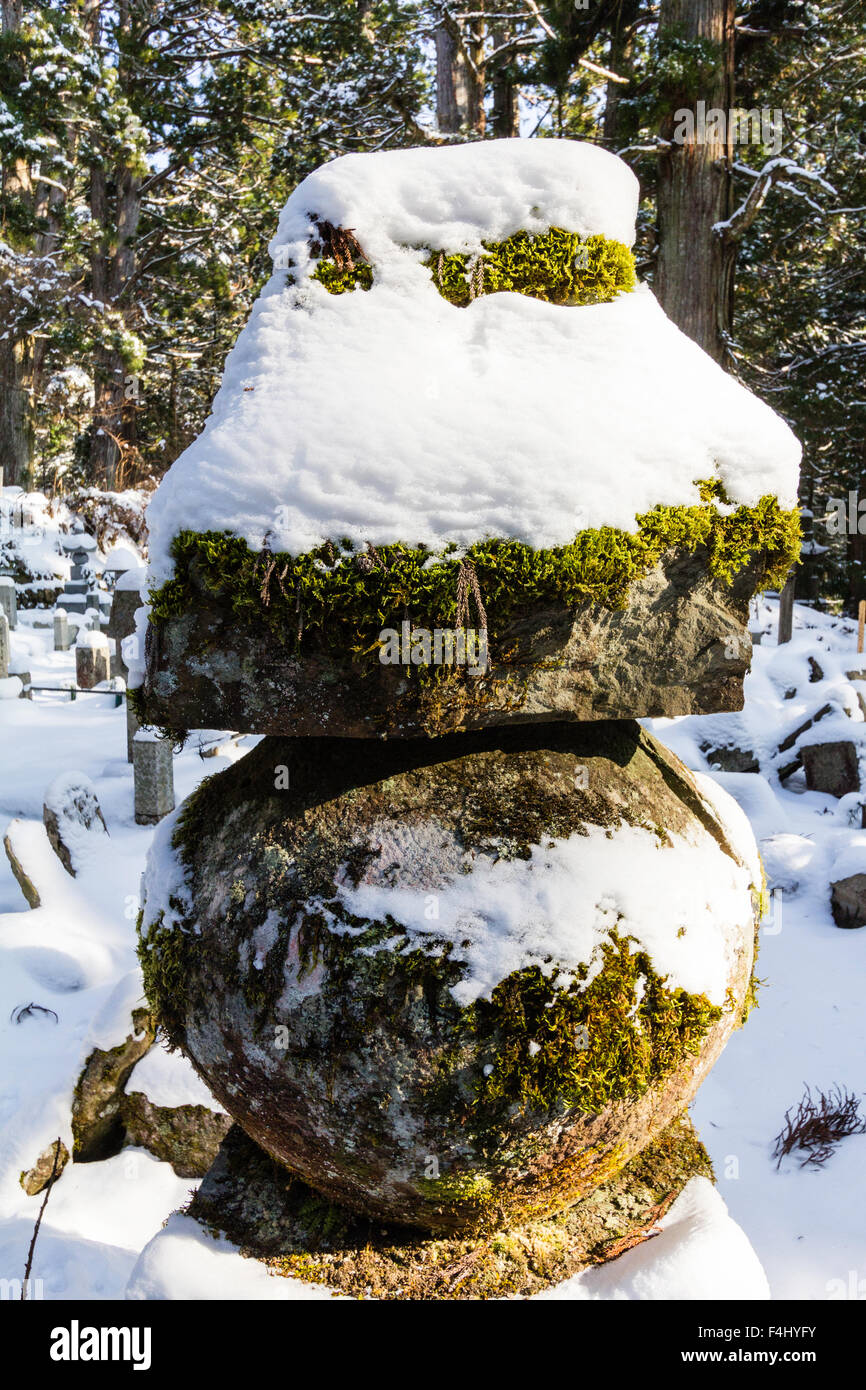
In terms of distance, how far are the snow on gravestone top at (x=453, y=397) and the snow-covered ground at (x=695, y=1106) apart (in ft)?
5.38

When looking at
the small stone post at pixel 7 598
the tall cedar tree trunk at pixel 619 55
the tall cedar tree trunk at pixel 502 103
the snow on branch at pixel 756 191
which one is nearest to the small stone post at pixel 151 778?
the snow on branch at pixel 756 191

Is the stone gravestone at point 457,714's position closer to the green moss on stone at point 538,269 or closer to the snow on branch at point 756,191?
the green moss on stone at point 538,269

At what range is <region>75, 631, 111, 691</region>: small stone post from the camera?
1064 cm

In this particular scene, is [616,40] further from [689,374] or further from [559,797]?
[559,797]

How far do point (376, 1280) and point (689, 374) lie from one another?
7.04 feet

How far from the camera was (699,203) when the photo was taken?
23.7 feet

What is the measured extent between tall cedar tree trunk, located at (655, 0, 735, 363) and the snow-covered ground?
12.3ft

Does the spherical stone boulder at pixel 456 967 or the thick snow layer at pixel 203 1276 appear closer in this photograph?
the spherical stone boulder at pixel 456 967

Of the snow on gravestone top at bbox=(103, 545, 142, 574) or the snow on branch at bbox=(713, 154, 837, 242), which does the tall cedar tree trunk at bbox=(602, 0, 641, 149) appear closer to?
the snow on branch at bbox=(713, 154, 837, 242)

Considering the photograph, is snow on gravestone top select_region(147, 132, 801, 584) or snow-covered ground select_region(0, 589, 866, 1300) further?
snow-covered ground select_region(0, 589, 866, 1300)

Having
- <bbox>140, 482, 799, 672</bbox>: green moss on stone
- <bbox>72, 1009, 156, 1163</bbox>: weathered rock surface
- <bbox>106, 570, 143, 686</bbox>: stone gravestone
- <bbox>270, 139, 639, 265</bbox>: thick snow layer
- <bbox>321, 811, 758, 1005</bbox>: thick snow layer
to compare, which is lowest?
<bbox>72, 1009, 156, 1163</bbox>: weathered rock surface

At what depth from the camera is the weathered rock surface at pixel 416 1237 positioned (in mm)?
1984

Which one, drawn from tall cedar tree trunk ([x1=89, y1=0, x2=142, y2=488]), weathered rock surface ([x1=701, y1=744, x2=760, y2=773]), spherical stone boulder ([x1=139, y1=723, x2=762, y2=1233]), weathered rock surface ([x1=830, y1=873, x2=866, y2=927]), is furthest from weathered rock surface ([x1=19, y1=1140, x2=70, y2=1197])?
tall cedar tree trunk ([x1=89, y1=0, x2=142, y2=488])
